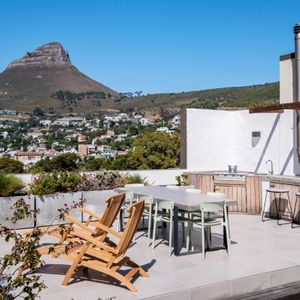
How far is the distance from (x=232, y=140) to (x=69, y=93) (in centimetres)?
6005

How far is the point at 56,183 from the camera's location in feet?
28.3

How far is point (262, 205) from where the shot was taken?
9289 mm

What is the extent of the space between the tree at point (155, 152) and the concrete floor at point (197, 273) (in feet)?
31.6

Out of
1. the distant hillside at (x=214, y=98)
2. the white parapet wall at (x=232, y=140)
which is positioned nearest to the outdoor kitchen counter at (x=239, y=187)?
the white parapet wall at (x=232, y=140)

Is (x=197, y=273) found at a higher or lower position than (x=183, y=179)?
lower

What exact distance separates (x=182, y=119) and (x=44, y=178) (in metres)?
4.27

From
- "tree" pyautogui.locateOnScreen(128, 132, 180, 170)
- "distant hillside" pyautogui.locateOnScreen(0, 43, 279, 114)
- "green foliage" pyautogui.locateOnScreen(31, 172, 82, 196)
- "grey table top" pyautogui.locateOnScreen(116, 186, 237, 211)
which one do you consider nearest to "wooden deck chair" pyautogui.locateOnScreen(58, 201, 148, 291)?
"grey table top" pyautogui.locateOnScreen(116, 186, 237, 211)

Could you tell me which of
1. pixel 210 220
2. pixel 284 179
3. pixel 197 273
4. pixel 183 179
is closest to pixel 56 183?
pixel 183 179

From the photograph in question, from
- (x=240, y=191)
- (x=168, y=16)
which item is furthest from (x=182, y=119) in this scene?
(x=168, y=16)

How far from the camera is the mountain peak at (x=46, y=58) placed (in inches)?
3607

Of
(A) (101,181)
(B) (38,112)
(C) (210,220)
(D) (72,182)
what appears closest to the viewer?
(C) (210,220)

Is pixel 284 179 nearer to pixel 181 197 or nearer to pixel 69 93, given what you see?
pixel 181 197

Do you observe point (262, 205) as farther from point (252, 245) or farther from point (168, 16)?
point (168, 16)

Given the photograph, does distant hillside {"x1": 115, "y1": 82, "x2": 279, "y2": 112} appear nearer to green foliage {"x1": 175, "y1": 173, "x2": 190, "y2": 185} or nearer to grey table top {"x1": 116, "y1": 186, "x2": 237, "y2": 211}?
green foliage {"x1": 175, "y1": 173, "x2": 190, "y2": 185}
